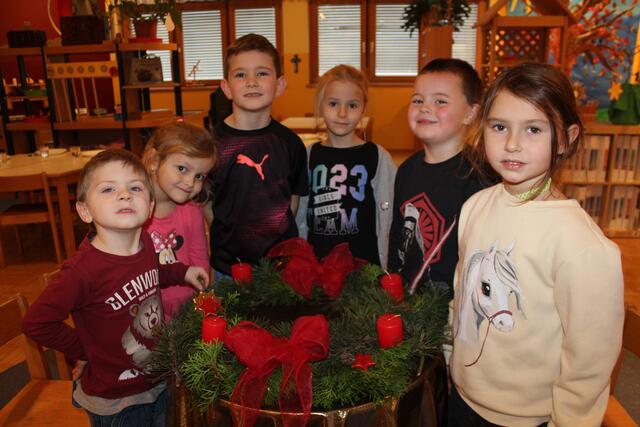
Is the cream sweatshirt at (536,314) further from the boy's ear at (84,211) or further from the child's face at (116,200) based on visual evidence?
the boy's ear at (84,211)

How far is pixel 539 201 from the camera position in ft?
3.64

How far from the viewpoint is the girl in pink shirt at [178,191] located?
168cm

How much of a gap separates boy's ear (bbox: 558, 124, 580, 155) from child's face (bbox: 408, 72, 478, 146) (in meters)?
0.55

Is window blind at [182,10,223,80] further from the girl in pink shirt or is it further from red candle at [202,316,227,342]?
red candle at [202,316,227,342]

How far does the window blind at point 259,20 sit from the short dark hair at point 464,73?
7.77m

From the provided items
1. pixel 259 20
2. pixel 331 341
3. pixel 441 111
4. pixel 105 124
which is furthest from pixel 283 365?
pixel 259 20

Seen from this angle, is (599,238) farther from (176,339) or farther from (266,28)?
(266,28)

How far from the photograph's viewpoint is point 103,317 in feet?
4.33

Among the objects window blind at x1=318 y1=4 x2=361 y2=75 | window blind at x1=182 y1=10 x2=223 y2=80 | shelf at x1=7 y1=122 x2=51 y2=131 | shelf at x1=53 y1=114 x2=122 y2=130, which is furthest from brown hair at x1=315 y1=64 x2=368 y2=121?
window blind at x1=182 y1=10 x2=223 y2=80

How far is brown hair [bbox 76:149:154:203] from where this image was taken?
4.38 ft

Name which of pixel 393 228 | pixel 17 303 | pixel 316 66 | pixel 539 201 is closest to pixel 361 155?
pixel 393 228

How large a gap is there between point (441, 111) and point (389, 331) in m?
0.86

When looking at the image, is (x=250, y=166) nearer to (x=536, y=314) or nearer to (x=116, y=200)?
(x=116, y=200)

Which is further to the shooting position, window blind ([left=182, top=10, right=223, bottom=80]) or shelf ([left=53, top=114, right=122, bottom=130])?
window blind ([left=182, top=10, right=223, bottom=80])
